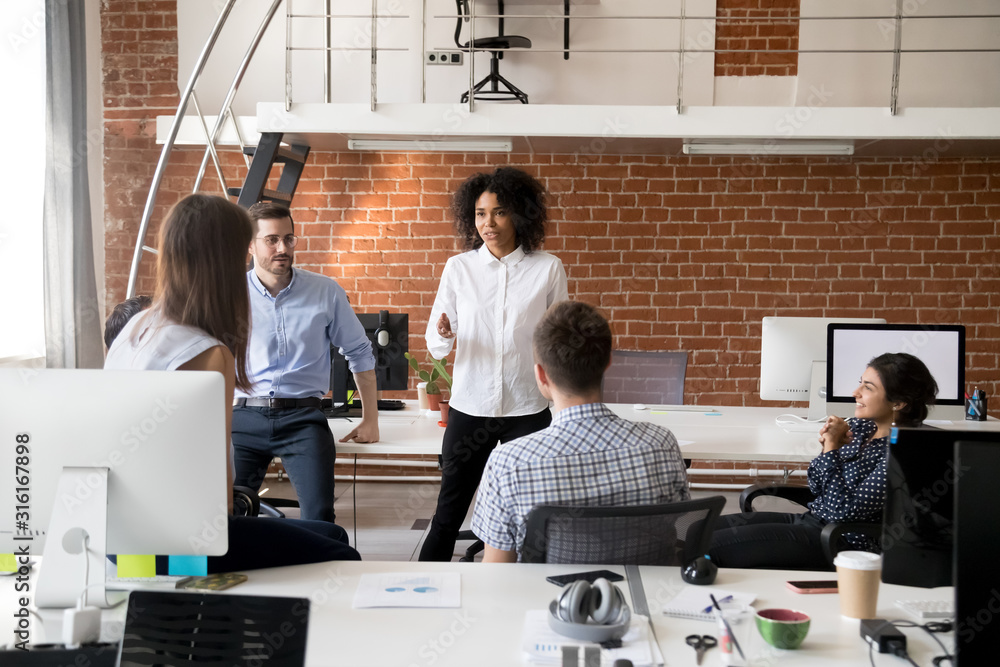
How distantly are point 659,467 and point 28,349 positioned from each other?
3.69 metres

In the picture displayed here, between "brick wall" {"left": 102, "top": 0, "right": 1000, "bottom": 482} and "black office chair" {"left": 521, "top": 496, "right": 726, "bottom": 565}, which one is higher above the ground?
"brick wall" {"left": 102, "top": 0, "right": 1000, "bottom": 482}

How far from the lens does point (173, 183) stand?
4.93m

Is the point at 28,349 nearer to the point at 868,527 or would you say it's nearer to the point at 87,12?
the point at 87,12

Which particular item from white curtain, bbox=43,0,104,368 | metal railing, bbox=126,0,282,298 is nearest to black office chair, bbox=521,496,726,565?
metal railing, bbox=126,0,282,298

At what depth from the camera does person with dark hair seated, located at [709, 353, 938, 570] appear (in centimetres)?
227

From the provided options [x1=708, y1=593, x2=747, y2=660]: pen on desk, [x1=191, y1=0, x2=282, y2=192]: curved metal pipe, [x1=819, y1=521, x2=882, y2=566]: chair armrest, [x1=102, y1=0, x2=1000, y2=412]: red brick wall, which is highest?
[x1=191, y1=0, x2=282, y2=192]: curved metal pipe

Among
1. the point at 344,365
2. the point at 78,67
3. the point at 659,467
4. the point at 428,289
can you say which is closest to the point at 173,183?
the point at 78,67

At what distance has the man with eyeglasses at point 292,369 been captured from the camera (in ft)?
8.79

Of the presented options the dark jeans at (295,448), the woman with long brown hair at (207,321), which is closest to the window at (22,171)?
the dark jeans at (295,448)

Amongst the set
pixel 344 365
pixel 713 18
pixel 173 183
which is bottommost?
pixel 344 365

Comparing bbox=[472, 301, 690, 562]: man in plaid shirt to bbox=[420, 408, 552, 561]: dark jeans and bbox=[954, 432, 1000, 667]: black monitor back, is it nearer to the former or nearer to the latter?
bbox=[954, 432, 1000, 667]: black monitor back

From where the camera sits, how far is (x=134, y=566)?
151 cm

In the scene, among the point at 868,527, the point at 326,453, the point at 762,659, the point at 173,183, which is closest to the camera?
the point at 762,659

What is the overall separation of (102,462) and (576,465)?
0.85 m
